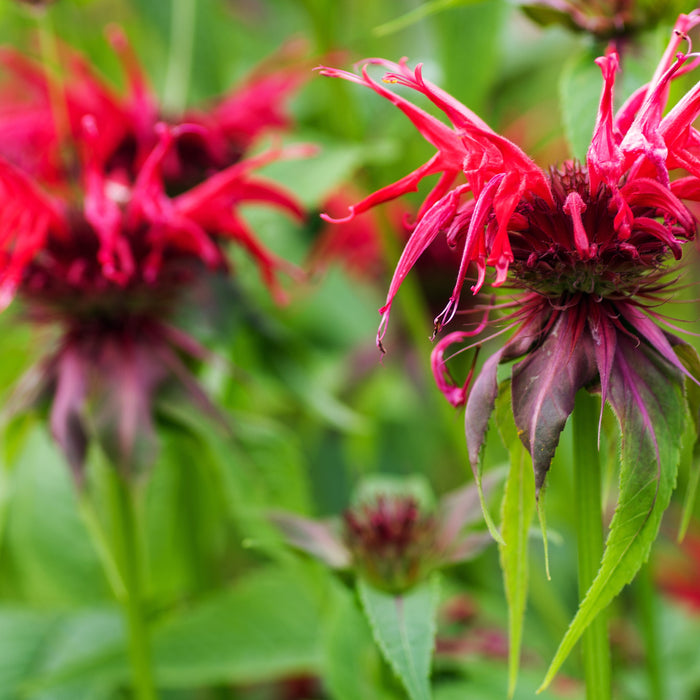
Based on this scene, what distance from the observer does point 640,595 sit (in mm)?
547

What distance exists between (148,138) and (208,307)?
180 millimetres

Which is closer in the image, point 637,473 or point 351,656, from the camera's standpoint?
point 637,473

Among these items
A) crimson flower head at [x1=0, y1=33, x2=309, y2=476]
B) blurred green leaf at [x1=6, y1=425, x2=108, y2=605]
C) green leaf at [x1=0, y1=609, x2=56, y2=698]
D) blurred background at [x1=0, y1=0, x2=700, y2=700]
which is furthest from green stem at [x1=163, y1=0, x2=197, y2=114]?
green leaf at [x1=0, y1=609, x2=56, y2=698]

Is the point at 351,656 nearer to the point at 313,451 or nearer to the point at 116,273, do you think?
the point at 116,273

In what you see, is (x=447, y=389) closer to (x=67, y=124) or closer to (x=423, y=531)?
(x=423, y=531)

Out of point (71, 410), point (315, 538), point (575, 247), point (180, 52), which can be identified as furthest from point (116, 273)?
point (180, 52)

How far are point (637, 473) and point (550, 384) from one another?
0.04 m

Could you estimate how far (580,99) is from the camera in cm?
43

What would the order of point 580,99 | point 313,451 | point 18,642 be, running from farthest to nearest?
point 313,451
point 18,642
point 580,99

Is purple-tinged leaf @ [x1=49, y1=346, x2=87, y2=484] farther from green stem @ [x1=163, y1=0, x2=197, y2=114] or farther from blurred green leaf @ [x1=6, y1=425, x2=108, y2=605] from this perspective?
green stem @ [x1=163, y1=0, x2=197, y2=114]

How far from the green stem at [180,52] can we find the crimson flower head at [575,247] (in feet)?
1.68

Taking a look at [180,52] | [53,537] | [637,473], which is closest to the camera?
[637,473]

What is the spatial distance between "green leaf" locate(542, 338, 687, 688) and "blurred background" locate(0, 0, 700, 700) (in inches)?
1.3

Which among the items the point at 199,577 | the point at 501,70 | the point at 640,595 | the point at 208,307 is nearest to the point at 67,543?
the point at 199,577
